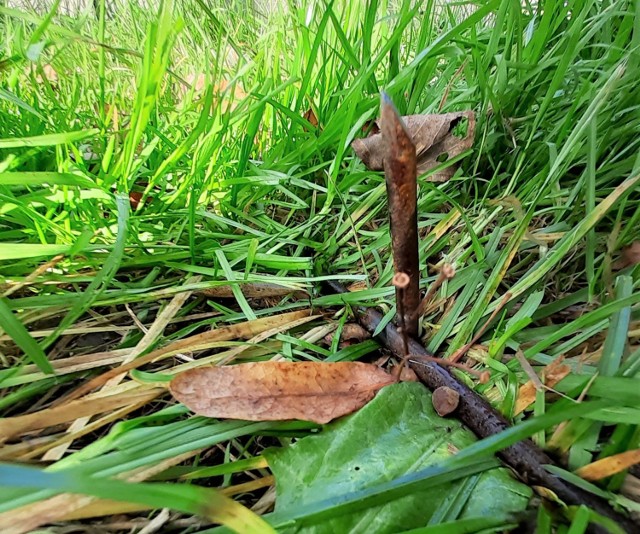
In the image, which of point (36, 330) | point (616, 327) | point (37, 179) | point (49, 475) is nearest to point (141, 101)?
point (37, 179)

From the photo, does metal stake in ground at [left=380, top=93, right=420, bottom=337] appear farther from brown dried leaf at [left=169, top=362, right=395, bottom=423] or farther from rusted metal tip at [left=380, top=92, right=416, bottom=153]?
brown dried leaf at [left=169, top=362, right=395, bottom=423]

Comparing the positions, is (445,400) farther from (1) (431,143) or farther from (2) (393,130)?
(1) (431,143)

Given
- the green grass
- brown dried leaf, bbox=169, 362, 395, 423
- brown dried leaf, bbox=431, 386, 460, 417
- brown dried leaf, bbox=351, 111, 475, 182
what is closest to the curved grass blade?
the green grass

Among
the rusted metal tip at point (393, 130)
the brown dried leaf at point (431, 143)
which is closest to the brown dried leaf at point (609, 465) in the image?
the rusted metal tip at point (393, 130)

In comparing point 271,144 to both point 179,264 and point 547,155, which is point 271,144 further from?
point 547,155

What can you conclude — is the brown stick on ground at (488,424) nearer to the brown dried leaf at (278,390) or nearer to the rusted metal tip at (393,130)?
the brown dried leaf at (278,390)

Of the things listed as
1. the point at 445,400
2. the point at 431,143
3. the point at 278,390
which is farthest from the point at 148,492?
the point at 431,143
